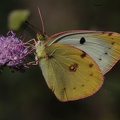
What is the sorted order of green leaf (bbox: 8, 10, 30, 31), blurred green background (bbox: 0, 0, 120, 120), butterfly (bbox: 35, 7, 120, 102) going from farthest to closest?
blurred green background (bbox: 0, 0, 120, 120), green leaf (bbox: 8, 10, 30, 31), butterfly (bbox: 35, 7, 120, 102)

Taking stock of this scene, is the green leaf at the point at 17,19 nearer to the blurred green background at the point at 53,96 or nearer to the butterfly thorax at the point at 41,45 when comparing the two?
the blurred green background at the point at 53,96

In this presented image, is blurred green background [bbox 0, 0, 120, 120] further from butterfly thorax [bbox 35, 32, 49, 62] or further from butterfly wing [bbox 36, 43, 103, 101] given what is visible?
butterfly thorax [bbox 35, 32, 49, 62]

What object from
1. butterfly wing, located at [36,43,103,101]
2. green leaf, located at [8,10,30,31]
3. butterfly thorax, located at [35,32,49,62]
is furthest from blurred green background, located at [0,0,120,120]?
butterfly thorax, located at [35,32,49,62]

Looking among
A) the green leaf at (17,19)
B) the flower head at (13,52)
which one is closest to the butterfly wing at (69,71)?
the flower head at (13,52)

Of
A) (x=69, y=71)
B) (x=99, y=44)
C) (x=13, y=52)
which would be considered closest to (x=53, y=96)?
(x=69, y=71)

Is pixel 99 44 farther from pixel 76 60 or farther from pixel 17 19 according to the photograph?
pixel 17 19

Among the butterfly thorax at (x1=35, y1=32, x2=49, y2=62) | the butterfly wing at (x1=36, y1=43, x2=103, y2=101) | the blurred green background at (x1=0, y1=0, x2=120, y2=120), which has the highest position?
the butterfly thorax at (x1=35, y1=32, x2=49, y2=62)

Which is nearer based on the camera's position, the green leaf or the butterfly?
the butterfly
